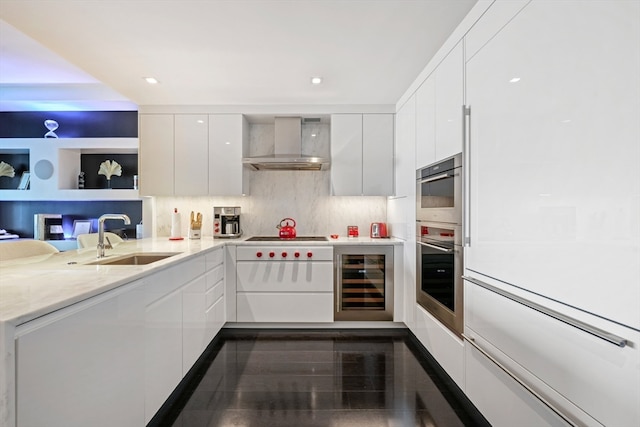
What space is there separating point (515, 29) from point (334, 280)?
2450mm

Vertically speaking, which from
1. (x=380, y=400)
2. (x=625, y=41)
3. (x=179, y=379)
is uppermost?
(x=625, y=41)

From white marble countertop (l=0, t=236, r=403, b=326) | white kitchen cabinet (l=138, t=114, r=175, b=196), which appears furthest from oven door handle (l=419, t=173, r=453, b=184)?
white kitchen cabinet (l=138, t=114, r=175, b=196)

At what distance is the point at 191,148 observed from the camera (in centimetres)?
346

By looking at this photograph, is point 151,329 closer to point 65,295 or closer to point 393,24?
point 65,295

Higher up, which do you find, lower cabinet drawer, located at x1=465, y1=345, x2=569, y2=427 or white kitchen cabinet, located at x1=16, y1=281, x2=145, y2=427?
white kitchen cabinet, located at x1=16, y1=281, x2=145, y2=427

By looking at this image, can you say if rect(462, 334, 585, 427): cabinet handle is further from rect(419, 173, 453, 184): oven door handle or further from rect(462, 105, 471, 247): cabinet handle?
rect(419, 173, 453, 184): oven door handle

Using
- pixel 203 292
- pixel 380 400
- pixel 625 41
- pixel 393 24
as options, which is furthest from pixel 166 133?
pixel 625 41

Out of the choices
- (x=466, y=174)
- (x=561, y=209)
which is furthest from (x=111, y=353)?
(x=466, y=174)

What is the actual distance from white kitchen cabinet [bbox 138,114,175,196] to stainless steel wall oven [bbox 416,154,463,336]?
2586mm

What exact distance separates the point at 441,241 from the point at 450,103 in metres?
0.91

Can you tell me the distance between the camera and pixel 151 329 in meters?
1.63

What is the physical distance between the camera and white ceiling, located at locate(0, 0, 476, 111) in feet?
5.91

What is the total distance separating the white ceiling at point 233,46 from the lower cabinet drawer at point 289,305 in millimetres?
1977

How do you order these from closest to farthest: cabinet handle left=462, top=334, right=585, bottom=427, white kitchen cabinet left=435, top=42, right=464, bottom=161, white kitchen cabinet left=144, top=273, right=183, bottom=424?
cabinet handle left=462, top=334, right=585, bottom=427
white kitchen cabinet left=144, top=273, right=183, bottom=424
white kitchen cabinet left=435, top=42, right=464, bottom=161
